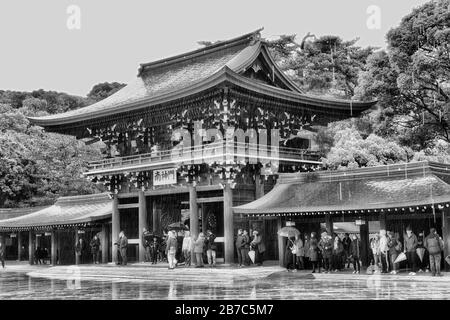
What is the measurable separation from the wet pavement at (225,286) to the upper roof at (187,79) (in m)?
7.97

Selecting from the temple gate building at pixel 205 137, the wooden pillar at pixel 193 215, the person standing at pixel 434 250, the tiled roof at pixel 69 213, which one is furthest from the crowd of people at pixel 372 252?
the tiled roof at pixel 69 213

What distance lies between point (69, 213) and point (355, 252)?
64.6ft

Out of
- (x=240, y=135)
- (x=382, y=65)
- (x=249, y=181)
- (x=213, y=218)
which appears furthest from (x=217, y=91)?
(x=382, y=65)

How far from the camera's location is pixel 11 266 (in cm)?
3922

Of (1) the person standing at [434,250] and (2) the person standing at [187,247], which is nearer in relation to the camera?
(1) the person standing at [434,250]

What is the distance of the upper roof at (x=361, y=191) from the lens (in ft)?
75.7

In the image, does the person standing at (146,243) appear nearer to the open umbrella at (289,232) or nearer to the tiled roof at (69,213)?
the tiled roof at (69,213)

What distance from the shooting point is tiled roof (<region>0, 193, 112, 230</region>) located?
117ft

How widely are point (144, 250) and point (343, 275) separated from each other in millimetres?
12378

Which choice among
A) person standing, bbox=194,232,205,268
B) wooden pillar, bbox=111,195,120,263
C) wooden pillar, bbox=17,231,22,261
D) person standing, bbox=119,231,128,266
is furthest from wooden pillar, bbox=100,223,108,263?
person standing, bbox=194,232,205,268

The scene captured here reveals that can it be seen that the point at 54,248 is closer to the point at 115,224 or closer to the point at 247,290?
the point at 115,224

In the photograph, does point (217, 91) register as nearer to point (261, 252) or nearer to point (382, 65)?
point (261, 252)

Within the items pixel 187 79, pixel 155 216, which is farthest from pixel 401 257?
pixel 187 79

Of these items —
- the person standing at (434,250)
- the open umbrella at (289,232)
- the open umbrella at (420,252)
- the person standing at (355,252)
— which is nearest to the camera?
the person standing at (434,250)
